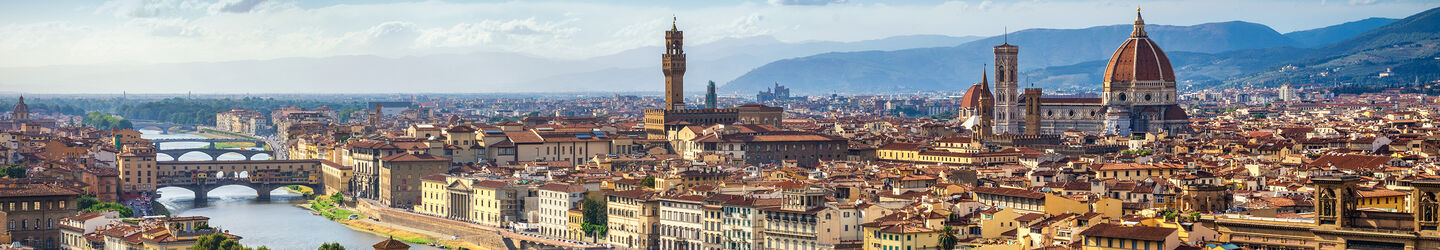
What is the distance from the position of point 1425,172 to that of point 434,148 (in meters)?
40.5

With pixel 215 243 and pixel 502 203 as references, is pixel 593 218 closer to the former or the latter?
pixel 502 203

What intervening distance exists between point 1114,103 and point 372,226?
146 feet

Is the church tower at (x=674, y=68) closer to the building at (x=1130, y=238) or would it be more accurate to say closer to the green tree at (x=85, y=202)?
the green tree at (x=85, y=202)

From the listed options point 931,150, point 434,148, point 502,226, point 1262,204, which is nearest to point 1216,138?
point 931,150

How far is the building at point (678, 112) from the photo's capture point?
9194 centimetres

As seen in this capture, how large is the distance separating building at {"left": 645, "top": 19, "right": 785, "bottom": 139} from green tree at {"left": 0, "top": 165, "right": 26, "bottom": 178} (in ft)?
95.5

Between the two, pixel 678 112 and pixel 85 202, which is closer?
pixel 85 202

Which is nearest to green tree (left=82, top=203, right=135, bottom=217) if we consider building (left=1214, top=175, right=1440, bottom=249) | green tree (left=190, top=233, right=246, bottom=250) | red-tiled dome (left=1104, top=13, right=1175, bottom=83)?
green tree (left=190, top=233, right=246, bottom=250)

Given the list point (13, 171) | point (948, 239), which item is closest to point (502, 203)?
point (13, 171)

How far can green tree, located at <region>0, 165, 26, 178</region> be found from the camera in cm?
6699

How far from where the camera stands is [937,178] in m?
56.8

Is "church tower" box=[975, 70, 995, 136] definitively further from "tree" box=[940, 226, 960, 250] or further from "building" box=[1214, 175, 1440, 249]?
"building" box=[1214, 175, 1440, 249]

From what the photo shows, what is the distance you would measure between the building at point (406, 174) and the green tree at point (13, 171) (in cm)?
1217

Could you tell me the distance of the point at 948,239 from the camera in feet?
133
